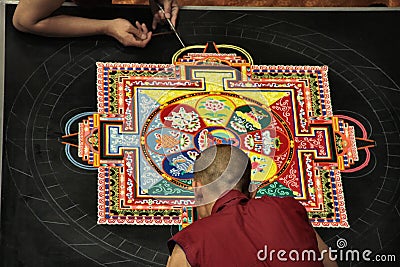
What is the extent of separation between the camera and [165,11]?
13.7ft

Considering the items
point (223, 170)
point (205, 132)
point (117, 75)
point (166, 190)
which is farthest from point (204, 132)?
point (223, 170)

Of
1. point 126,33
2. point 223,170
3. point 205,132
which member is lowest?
point 223,170

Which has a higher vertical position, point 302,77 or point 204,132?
point 302,77

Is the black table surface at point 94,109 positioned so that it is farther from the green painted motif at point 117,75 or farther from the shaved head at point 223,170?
the shaved head at point 223,170

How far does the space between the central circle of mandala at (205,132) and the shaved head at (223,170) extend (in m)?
0.60

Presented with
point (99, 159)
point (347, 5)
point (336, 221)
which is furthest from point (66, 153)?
point (347, 5)

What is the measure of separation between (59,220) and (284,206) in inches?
36.9

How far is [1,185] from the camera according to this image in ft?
11.9

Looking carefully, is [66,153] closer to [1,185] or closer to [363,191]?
[1,185]

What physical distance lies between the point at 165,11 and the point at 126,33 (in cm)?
20

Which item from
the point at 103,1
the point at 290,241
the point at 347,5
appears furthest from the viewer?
the point at 347,5

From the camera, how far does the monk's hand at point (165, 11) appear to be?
4.19 metres

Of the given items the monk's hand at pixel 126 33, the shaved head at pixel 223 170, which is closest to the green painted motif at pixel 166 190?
the shaved head at pixel 223 170

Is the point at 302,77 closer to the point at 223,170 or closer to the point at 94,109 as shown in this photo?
the point at 94,109
